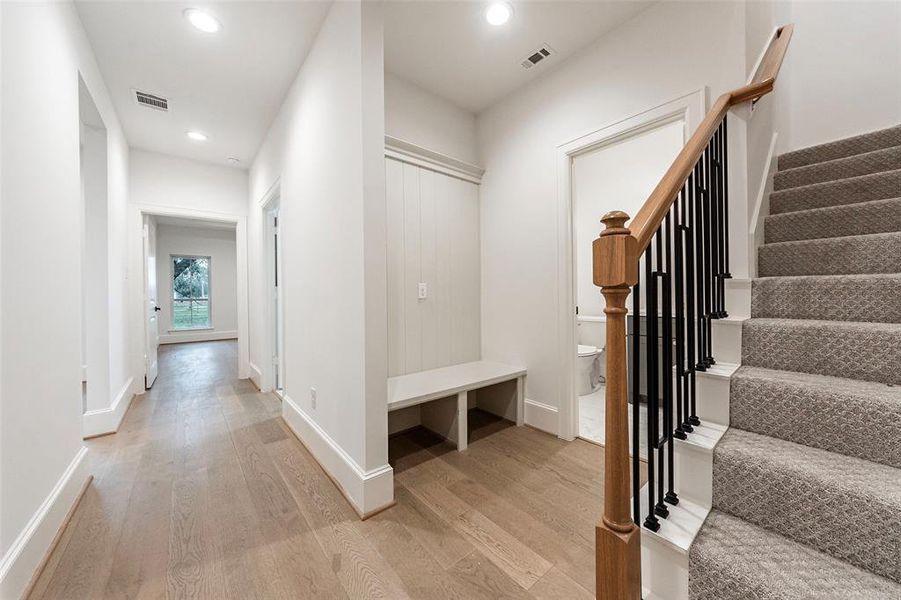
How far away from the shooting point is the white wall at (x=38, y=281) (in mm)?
1315

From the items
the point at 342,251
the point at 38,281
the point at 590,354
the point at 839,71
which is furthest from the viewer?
the point at 590,354

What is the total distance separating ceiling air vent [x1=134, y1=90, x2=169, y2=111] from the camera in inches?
116

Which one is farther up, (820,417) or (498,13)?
(498,13)

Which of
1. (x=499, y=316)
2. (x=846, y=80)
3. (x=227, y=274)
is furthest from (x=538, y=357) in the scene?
(x=227, y=274)

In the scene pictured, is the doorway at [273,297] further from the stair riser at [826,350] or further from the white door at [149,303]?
the stair riser at [826,350]

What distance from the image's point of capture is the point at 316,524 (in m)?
1.70

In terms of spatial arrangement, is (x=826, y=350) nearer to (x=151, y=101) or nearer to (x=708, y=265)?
(x=708, y=265)

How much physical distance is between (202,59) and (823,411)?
12.7ft

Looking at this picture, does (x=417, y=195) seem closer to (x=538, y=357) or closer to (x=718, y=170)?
(x=538, y=357)

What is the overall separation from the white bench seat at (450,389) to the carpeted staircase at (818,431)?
1.54m

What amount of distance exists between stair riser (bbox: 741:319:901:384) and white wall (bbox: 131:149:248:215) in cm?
523

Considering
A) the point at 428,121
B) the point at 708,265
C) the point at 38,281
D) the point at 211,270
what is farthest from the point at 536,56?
the point at 211,270

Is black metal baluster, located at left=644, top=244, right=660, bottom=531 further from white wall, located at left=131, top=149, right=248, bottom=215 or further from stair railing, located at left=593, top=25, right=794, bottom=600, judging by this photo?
white wall, located at left=131, top=149, right=248, bottom=215

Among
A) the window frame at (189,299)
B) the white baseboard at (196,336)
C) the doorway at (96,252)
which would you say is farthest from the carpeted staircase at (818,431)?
the window frame at (189,299)
